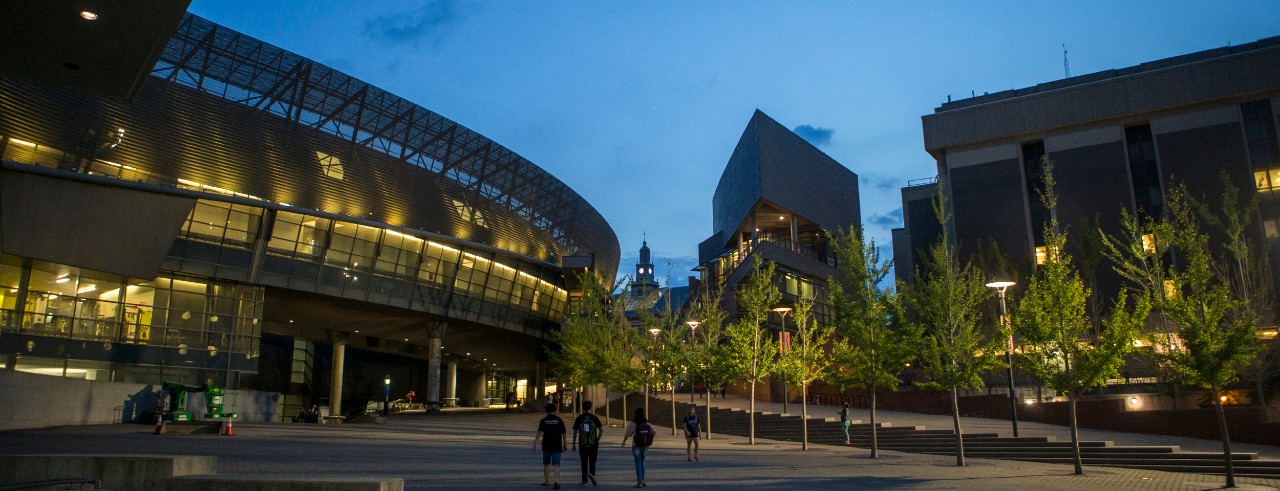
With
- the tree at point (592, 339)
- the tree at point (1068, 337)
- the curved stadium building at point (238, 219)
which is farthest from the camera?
the tree at point (592, 339)

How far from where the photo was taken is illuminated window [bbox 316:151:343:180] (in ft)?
125

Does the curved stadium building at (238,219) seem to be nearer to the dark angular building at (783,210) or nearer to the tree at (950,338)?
the dark angular building at (783,210)

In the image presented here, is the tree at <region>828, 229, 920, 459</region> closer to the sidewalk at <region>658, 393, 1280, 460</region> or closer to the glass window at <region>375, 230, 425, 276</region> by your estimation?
the sidewalk at <region>658, 393, 1280, 460</region>

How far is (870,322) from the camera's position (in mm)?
22641

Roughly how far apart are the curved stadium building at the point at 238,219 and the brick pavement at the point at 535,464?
9281 mm

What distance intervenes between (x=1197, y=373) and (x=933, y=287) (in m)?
5.74

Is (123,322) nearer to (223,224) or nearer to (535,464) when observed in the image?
(223,224)

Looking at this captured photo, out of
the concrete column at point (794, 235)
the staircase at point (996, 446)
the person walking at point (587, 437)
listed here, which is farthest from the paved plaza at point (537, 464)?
the concrete column at point (794, 235)

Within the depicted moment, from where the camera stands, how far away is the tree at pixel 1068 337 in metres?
17.3

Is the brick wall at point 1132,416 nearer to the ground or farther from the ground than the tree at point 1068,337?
nearer to the ground

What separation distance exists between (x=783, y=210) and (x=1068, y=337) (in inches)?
1899

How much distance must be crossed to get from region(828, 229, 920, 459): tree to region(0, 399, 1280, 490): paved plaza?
2.19 m

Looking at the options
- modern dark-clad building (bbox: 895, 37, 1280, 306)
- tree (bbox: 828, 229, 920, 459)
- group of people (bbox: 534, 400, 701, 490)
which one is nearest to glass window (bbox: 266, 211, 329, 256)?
tree (bbox: 828, 229, 920, 459)

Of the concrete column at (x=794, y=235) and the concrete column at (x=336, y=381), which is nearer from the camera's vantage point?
the concrete column at (x=336, y=381)
